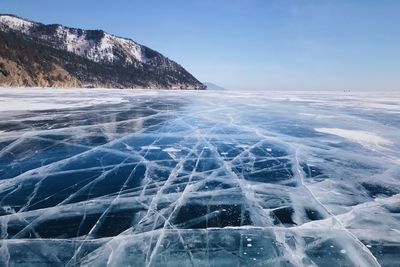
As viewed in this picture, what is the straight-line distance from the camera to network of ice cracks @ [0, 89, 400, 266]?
273 cm

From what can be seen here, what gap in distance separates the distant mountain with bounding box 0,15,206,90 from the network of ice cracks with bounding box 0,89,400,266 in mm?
48631

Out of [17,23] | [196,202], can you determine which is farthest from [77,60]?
[196,202]

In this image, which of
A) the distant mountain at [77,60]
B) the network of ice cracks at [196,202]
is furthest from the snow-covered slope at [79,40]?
the network of ice cracks at [196,202]

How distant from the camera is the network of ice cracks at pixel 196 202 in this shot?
2.73 m

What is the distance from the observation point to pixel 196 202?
3859mm

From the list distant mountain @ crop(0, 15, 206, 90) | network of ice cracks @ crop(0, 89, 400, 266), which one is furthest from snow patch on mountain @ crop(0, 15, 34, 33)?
network of ice cracks @ crop(0, 89, 400, 266)

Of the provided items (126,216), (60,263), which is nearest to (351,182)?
(126,216)

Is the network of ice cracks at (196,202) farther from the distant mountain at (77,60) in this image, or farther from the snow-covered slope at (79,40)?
the snow-covered slope at (79,40)

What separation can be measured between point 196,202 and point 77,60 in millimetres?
96429

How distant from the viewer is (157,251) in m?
2.75

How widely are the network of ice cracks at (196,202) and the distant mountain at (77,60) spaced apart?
4863 cm

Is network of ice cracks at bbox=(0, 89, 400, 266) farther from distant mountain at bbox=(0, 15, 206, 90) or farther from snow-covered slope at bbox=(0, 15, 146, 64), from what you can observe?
snow-covered slope at bbox=(0, 15, 146, 64)

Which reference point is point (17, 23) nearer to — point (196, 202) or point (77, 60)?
point (77, 60)

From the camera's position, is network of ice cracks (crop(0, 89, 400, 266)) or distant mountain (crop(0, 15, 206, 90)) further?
distant mountain (crop(0, 15, 206, 90))
